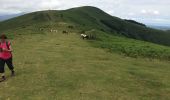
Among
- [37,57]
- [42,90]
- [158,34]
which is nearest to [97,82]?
[42,90]

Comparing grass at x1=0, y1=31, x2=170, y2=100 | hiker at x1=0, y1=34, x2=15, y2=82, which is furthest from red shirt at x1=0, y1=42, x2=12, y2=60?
grass at x1=0, y1=31, x2=170, y2=100

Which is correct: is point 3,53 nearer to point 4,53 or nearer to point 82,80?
point 4,53

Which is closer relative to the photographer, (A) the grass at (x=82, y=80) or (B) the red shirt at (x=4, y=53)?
(A) the grass at (x=82, y=80)

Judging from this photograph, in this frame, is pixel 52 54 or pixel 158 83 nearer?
pixel 158 83

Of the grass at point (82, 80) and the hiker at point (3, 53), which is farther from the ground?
the hiker at point (3, 53)

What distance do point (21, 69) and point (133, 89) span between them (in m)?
9.49

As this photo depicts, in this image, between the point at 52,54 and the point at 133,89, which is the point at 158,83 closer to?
the point at 133,89

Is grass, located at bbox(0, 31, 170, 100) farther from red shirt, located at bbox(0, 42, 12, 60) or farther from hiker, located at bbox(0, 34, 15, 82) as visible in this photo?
red shirt, located at bbox(0, 42, 12, 60)

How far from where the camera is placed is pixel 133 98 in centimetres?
1819

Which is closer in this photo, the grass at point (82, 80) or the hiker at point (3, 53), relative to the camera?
the grass at point (82, 80)

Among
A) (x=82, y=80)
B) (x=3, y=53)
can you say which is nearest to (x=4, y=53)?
(x=3, y=53)

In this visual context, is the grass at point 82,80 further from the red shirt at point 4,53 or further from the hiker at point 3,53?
the red shirt at point 4,53

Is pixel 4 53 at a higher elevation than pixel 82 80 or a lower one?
higher

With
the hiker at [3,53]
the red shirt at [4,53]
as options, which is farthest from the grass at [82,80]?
the red shirt at [4,53]
